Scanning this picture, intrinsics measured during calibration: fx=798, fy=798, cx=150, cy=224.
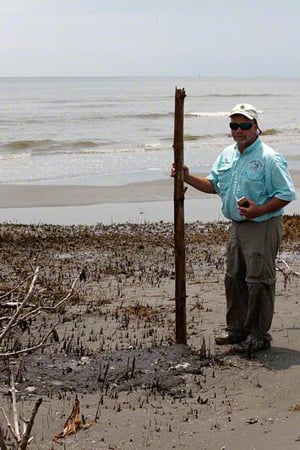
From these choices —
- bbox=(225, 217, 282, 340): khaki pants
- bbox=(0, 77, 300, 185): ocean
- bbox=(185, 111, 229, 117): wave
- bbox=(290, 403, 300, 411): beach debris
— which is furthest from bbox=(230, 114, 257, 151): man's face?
bbox=(185, 111, 229, 117): wave

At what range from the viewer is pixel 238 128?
21.5ft

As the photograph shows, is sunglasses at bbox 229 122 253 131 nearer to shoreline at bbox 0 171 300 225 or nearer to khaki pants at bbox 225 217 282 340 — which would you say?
khaki pants at bbox 225 217 282 340

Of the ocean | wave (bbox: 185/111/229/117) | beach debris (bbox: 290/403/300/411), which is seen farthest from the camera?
wave (bbox: 185/111/229/117)

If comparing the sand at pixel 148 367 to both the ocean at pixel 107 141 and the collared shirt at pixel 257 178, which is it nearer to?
the collared shirt at pixel 257 178

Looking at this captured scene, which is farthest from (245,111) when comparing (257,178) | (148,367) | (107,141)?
(107,141)

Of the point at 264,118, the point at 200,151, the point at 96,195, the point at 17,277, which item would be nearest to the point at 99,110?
the point at 264,118

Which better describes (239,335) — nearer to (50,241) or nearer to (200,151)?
(50,241)

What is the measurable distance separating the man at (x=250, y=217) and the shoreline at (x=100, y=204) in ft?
28.2

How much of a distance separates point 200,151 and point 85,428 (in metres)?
28.6

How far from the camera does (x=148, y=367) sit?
21.3 feet

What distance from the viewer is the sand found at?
5203 mm

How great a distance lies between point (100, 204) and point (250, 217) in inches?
466

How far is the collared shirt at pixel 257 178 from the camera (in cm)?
651

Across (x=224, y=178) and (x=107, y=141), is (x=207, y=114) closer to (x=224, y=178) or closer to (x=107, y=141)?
(x=107, y=141)
